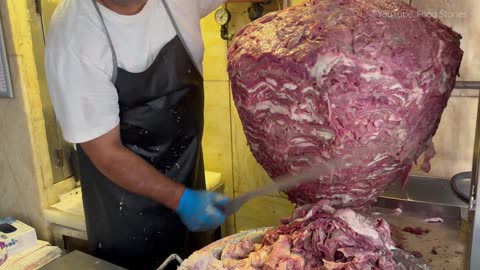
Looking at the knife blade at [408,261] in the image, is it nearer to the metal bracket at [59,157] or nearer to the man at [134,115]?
the man at [134,115]

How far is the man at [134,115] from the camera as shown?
146cm

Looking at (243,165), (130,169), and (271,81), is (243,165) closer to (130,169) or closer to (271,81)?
(130,169)

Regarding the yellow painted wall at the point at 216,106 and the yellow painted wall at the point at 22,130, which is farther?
the yellow painted wall at the point at 216,106

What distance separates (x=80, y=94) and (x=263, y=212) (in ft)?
4.76

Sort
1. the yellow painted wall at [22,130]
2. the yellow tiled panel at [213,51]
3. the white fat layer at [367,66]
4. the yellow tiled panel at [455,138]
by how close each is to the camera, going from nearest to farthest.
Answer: the white fat layer at [367,66] < the yellow tiled panel at [455,138] < the yellow painted wall at [22,130] < the yellow tiled panel at [213,51]

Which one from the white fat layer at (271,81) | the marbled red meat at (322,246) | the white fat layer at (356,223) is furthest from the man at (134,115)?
the white fat layer at (271,81)

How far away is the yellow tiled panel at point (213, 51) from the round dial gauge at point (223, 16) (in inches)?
3.8

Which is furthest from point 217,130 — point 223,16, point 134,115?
point 134,115

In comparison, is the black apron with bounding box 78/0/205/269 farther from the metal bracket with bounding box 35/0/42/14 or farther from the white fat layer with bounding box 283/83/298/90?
the metal bracket with bounding box 35/0/42/14

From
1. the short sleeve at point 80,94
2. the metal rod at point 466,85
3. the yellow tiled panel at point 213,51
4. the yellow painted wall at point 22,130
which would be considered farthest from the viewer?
the yellow tiled panel at point 213,51

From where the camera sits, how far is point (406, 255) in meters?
0.97

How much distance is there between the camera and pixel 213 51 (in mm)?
2467

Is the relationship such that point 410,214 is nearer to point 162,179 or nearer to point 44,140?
point 162,179

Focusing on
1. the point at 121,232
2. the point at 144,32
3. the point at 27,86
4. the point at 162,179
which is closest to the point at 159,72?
the point at 144,32
